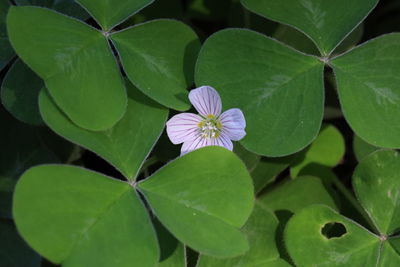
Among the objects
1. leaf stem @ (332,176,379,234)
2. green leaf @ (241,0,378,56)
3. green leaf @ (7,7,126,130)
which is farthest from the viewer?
leaf stem @ (332,176,379,234)

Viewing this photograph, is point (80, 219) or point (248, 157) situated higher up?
point (248, 157)

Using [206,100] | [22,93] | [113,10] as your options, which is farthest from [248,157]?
[22,93]

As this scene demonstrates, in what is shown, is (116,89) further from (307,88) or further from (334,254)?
(334,254)

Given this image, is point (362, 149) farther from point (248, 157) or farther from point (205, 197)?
point (205, 197)

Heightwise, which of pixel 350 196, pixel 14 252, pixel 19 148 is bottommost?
pixel 14 252

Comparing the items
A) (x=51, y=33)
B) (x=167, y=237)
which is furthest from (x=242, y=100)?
(x=51, y=33)

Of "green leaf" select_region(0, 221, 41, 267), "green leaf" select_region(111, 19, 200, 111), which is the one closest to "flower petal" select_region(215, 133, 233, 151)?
"green leaf" select_region(111, 19, 200, 111)

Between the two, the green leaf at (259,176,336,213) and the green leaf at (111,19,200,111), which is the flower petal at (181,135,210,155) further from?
the green leaf at (259,176,336,213)
